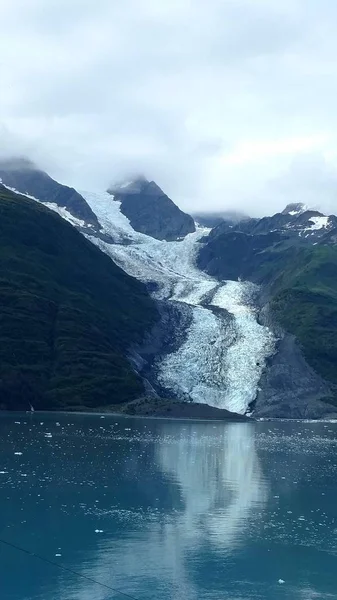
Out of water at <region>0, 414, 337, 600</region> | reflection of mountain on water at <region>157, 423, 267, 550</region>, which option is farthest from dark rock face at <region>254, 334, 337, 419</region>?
water at <region>0, 414, 337, 600</region>

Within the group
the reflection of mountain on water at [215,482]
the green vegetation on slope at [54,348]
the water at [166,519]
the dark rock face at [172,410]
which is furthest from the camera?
the green vegetation on slope at [54,348]

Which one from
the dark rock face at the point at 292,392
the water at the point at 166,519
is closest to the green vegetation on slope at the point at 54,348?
the dark rock face at the point at 292,392

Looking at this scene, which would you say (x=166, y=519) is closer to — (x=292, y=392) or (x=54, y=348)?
(x=54, y=348)

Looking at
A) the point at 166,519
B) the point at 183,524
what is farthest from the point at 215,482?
the point at 183,524

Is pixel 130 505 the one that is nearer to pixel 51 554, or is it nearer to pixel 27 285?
pixel 51 554

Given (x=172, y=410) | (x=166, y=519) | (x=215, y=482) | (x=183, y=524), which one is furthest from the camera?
(x=172, y=410)

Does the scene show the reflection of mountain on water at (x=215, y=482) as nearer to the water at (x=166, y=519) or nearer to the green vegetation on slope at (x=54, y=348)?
the water at (x=166, y=519)

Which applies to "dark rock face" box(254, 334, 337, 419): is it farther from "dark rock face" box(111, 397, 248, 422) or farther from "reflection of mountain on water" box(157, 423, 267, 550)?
"reflection of mountain on water" box(157, 423, 267, 550)
